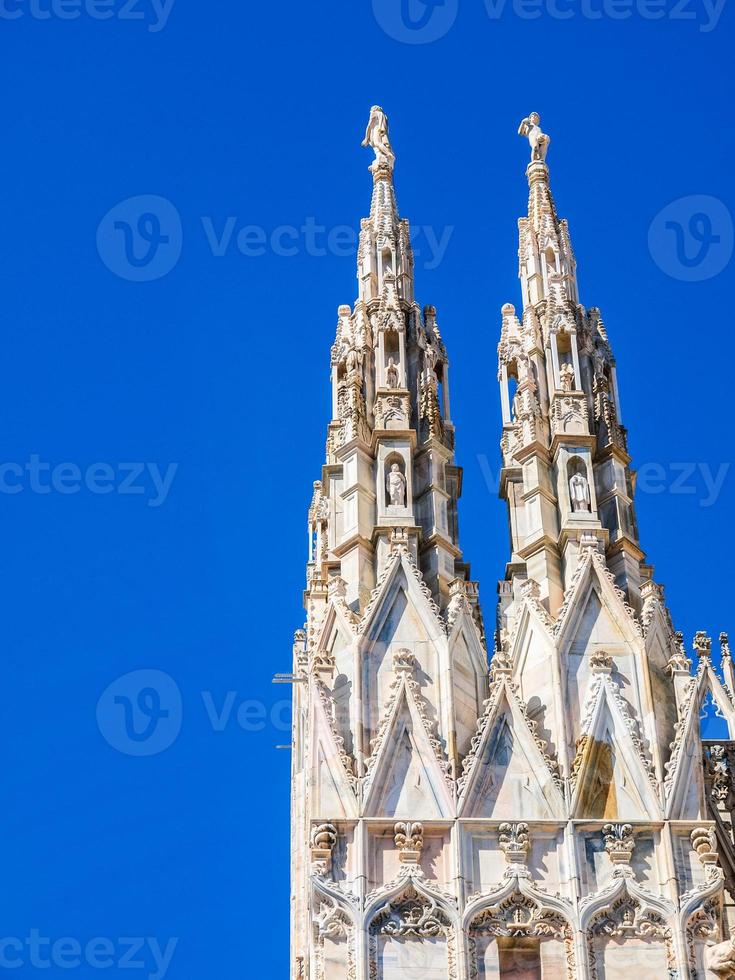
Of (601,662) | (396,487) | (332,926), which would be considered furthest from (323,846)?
(396,487)

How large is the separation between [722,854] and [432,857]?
519cm

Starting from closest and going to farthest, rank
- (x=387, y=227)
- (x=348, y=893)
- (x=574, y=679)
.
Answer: (x=348, y=893)
(x=574, y=679)
(x=387, y=227)

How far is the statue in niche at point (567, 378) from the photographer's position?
38188 millimetres

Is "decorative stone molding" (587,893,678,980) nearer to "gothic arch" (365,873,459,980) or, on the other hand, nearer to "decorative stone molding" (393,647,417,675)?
"gothic arch" (365,873,459,980)

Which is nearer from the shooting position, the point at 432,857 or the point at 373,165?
the point at 432,857

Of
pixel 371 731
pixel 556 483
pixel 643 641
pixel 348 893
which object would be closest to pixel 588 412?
pixel 556 483

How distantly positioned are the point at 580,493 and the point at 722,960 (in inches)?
331

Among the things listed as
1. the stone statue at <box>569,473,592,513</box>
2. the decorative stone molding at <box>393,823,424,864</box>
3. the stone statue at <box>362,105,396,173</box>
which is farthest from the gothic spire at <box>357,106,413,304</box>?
the decorative stone molding at <box>393,823,424,864</box>

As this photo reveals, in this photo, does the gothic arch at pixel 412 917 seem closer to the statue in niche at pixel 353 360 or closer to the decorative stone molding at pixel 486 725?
the decorative stone molding at pixel 486 725

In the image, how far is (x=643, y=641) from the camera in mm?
34312

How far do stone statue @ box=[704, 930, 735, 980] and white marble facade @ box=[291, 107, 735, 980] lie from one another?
0.03 m

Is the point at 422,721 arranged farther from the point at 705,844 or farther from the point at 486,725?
the point at 705,844

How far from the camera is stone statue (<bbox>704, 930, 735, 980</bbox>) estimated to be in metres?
31.0

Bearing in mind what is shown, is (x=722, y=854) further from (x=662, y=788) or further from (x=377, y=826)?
(x=377, y=826)
